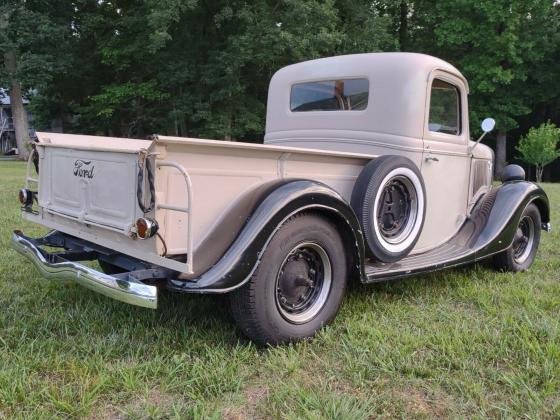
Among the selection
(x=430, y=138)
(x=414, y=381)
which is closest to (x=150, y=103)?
(x=430, y=138)

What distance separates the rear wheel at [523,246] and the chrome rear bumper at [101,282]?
3465 mm

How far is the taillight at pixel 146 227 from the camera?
257cm

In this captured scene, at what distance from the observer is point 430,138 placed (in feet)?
13.8

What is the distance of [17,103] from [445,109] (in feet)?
78.4

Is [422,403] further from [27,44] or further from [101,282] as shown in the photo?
[27,44]

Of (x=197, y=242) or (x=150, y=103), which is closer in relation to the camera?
(x=197, y=242)

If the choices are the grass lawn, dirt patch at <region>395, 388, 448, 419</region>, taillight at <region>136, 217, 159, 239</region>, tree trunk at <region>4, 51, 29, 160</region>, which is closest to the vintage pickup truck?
taillight at <region>136, 217, 159, 239</region>

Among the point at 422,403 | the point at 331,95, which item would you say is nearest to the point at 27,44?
the point at 331,95

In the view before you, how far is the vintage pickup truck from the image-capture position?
2.70 meters

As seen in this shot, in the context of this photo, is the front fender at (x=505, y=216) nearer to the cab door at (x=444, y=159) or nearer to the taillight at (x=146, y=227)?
the cab door at (x=444, y=159)

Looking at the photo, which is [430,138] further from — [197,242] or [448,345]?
[197,242]

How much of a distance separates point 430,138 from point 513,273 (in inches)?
62.7

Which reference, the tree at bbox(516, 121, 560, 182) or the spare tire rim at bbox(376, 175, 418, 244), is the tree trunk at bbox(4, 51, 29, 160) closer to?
the tree at bbox(516, 121, 560, 182)

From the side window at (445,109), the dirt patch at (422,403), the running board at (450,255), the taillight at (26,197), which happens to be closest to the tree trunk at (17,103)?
the taillight at (26,197)
